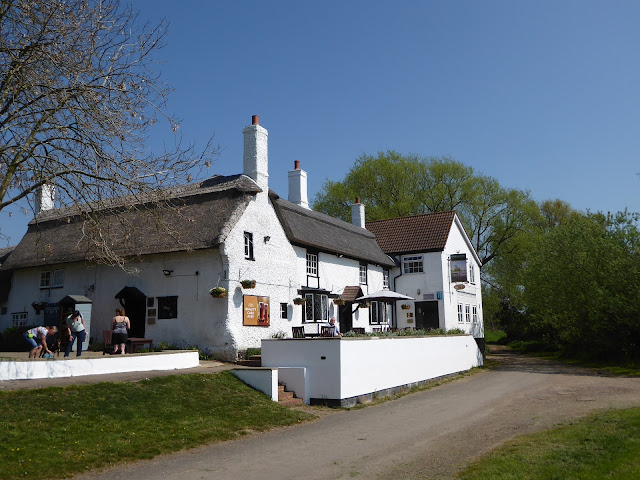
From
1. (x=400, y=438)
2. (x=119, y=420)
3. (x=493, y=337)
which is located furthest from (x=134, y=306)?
(x=493, y=337)

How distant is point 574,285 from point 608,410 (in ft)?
52.8

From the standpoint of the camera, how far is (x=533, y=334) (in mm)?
48719

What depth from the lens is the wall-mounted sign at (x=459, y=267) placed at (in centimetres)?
3319

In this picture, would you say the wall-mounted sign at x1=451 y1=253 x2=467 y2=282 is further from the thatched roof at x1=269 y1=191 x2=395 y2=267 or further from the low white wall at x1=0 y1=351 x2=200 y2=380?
the low white wall at x1=0 y1=351 x2=200 y2=380

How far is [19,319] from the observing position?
2520cm

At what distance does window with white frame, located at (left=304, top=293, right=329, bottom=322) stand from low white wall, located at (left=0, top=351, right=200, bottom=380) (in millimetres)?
7120

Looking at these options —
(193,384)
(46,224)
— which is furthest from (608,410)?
(46,224)

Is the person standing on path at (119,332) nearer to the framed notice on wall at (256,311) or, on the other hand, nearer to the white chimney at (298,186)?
the framed notice on wall at (256,311)

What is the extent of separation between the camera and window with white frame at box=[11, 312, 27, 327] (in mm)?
24984

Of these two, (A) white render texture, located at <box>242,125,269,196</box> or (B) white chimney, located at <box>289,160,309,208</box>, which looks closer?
(A) white render texture, located at <box>242,125,269,196</box>

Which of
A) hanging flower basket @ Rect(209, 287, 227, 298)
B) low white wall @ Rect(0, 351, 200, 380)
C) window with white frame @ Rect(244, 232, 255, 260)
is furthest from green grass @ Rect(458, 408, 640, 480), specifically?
window with white frame @ Rect(244, 232, 255, 260)

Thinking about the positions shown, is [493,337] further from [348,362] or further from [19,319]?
[19,319]

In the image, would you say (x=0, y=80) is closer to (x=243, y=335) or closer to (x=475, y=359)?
(x=243, y=335)

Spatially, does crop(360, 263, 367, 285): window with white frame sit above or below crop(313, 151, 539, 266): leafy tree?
below
